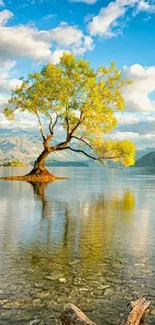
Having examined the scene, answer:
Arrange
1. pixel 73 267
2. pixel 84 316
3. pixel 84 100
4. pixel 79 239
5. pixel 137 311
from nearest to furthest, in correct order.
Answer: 1. pixel 84 316
2. pixel 137 311
3. pixel 73 267
4. pixel 79 239
5. pixel 84 100

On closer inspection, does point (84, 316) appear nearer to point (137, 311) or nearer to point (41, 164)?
point (137, 311)

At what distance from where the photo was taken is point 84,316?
298 inches

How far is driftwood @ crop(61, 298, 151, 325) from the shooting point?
24.1 ft

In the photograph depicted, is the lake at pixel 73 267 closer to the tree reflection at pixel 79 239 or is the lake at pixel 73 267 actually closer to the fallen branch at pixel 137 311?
the tree reflection at pixel 79 239

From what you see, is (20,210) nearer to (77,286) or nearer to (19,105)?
(77,286)

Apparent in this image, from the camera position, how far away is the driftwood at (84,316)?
7359 millimetres

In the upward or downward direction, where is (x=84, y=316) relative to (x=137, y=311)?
upward

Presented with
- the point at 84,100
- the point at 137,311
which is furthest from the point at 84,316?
the point at 84,100

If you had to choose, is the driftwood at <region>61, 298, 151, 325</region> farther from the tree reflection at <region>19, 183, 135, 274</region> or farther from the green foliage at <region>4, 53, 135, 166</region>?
the green foliage at <region>4, 53, 135, 166</region>

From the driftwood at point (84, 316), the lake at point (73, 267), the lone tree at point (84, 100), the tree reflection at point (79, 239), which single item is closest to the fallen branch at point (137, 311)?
the driftwood at point (84, 316)

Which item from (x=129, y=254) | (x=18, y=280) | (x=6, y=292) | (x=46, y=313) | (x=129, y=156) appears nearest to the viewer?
(x=46, y=313)

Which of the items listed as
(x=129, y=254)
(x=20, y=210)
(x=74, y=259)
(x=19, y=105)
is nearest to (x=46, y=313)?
(x=74, y=259)

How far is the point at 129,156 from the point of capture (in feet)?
208

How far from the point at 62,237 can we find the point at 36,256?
12.3 feet
